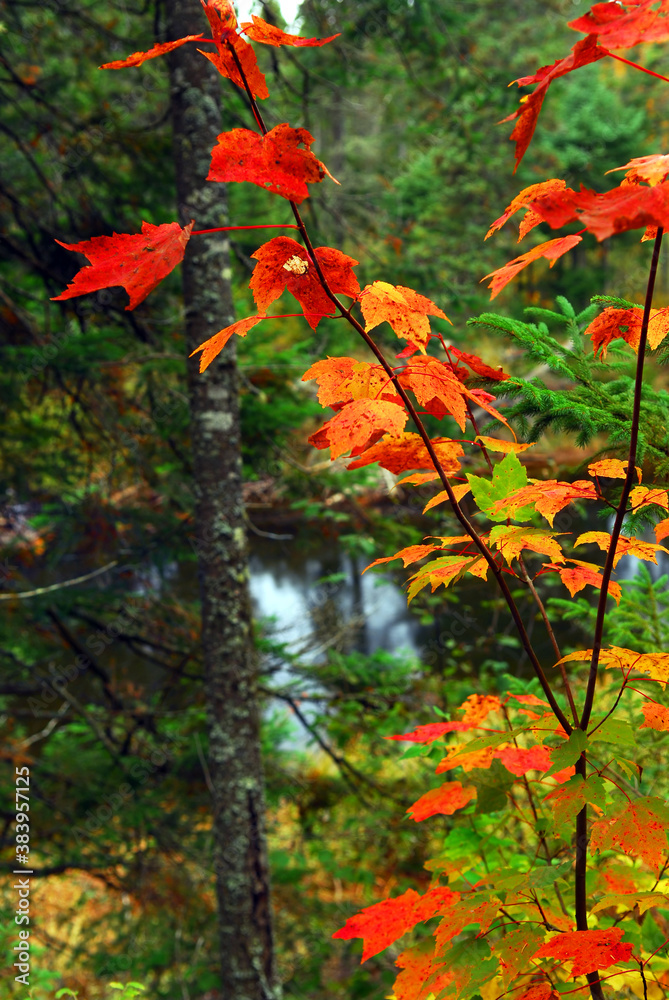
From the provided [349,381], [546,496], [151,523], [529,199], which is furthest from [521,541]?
[151,523]

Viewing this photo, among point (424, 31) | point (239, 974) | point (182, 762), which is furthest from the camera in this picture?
point (424, 31)

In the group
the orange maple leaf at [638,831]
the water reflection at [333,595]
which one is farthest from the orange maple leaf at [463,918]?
the water reflection at [333,595]

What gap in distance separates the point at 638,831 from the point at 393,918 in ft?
1.30

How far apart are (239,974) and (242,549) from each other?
1.75 m

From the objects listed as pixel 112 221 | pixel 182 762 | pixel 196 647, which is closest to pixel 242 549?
pixel 196 647

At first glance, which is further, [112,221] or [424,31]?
[424,31]

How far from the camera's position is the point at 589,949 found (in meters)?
0.77

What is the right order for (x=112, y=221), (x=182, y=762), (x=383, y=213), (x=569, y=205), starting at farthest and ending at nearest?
(x=383, y=213)
(x=182, y=762)
(x=112, y=221)
(x=569, y=205)

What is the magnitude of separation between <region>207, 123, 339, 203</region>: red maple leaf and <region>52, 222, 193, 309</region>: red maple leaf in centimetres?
9

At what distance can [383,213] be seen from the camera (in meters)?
5.87

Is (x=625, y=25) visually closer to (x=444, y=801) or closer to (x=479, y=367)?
→ (x=479, y=367)

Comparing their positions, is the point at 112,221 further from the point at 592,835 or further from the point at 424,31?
the point at 592,835

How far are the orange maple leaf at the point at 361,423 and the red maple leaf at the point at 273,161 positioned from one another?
234mm

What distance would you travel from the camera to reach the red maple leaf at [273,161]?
744mm
